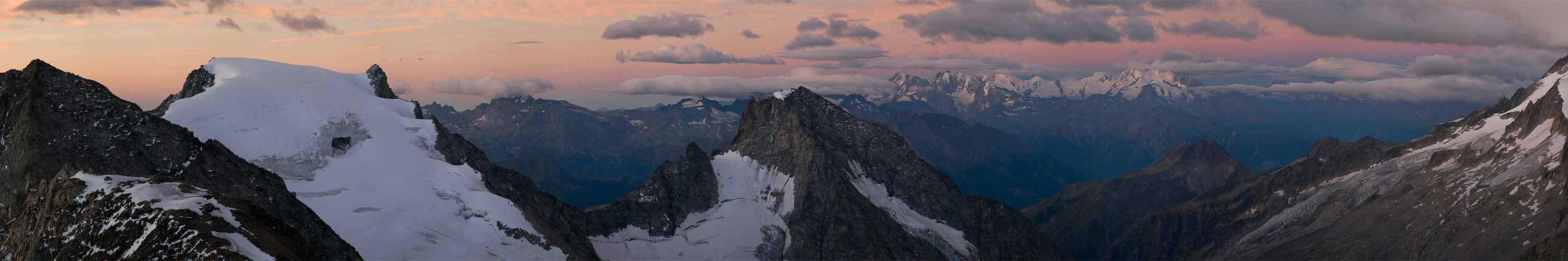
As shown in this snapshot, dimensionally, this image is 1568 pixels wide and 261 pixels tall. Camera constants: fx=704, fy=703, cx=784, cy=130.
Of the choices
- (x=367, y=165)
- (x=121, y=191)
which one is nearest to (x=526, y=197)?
(x=367, y=165)

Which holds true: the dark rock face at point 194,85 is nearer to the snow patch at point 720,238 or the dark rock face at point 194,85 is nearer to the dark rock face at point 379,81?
the dark rock face at point 379,81

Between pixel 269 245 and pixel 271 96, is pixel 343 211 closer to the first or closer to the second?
pixel 271 96

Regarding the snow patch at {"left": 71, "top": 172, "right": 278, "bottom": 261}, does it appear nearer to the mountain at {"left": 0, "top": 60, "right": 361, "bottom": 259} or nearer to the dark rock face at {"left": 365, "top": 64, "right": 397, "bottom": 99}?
the mountain at {"left": 0, "top": 60, "right": 361, "bottom": 259}

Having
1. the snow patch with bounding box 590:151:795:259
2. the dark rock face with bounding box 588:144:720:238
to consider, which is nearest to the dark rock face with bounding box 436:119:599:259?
the snow patch with bounding box 590:151:795:259

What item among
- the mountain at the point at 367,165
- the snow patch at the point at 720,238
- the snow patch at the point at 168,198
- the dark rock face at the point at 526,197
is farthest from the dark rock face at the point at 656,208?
the snow patch at the point at 168,198

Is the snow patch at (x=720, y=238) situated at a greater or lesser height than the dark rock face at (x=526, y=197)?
lesser

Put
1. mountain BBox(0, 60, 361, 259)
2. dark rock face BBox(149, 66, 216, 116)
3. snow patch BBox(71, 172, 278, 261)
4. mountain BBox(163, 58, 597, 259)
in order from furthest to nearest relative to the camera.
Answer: dark rock face BBox(149, 66, 216, 116)
mountain BBox(163, 58, 597, 259)
mountain BBox(0, 60, 361, 259)
snow patch BBox(71, 172, 278, 261)
